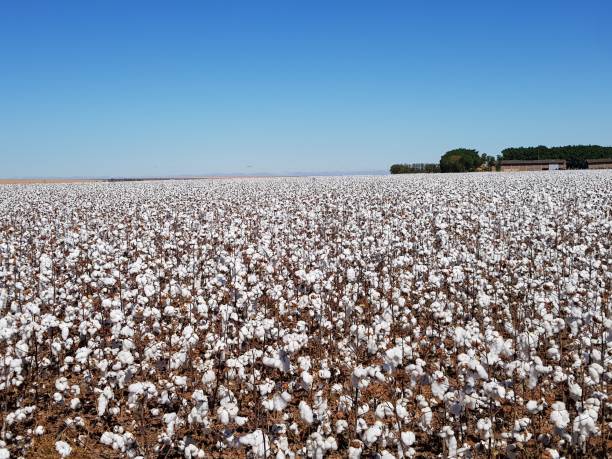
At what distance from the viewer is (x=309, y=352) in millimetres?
6938

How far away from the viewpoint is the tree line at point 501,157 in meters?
96.5

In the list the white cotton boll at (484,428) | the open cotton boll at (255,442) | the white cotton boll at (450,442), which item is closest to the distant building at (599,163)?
the white cotton boll at (484,428)

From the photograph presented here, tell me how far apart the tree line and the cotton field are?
86.2 m

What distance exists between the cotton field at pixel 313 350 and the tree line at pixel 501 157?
3392 inches

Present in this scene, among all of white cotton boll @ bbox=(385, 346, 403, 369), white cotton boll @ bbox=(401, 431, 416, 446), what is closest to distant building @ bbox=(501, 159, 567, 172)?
white cotton boll @ bbox=(385, 346, 403, 369)

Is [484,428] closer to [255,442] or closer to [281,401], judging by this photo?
[281,401]

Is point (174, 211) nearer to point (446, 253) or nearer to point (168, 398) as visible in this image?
point (446, 253)

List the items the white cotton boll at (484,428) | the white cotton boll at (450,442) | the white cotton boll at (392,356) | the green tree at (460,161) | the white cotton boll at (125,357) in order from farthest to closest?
the green tree at (460,161)
the white cotton boll at (125,357)
the white cotton boll at (392,356)
the white cotton boll at (484,428)
the white cotton boll at (450,442)

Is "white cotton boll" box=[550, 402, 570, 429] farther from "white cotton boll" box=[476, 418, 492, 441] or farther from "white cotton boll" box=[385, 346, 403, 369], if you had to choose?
"white cotton boll" box=[385, 346, 403, 369]

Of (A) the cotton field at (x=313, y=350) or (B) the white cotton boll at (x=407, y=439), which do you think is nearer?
Result: (B) the white cotton boll at (x=407, y=439)

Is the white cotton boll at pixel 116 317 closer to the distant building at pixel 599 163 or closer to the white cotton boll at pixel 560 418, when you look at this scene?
the white cotton boll at pixel 560 418

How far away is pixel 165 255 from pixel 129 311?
5099mm

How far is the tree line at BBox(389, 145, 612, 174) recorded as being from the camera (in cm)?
9650

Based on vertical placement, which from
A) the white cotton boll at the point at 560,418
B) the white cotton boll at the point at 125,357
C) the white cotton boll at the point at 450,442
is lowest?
the white cotton boll at the point at 450,442
